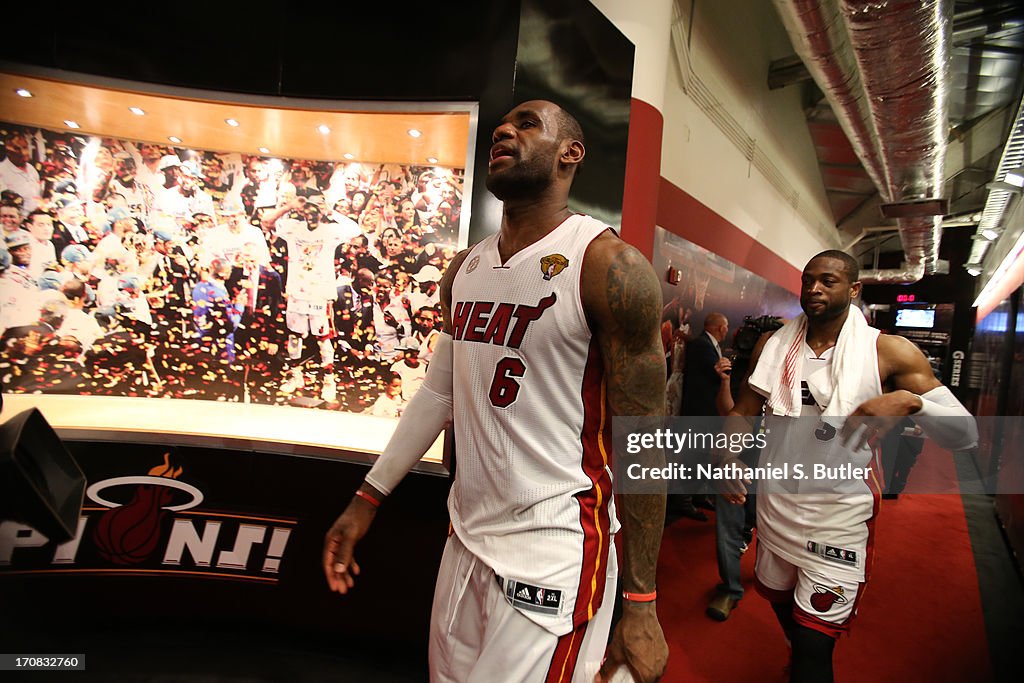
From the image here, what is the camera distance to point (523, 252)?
118 centimetres

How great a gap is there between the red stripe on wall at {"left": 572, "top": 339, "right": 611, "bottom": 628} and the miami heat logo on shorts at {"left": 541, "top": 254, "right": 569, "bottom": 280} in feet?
0.59

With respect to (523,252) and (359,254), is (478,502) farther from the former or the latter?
(359,254)

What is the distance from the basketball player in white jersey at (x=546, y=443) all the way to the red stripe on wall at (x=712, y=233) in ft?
10.1

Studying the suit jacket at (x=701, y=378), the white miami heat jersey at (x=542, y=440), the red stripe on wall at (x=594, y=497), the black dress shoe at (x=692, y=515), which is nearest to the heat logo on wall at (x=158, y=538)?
the white miami heat jersey at (x=542, y=440)

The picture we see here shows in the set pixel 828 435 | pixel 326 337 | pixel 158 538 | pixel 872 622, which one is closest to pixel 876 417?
pixel 828 435

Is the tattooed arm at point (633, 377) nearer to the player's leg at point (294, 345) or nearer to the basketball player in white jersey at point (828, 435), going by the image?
the basketball player in white jersey at point (828, 435)

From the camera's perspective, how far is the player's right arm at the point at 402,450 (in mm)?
1358

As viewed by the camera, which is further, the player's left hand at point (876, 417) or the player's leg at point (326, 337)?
the player's leg at point (326, 337)

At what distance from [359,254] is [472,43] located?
1.06m

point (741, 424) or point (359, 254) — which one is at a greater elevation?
point (359, 254)

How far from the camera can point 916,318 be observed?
28.1 ft

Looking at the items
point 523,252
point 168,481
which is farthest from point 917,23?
point 168,481

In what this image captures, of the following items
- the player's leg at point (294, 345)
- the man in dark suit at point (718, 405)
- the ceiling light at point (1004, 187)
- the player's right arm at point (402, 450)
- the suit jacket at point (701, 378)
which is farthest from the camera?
the ceiling light at point (1004, 187)

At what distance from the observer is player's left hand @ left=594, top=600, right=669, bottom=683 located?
39.3 inches
